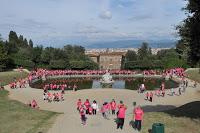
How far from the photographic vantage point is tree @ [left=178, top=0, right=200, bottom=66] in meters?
22.2

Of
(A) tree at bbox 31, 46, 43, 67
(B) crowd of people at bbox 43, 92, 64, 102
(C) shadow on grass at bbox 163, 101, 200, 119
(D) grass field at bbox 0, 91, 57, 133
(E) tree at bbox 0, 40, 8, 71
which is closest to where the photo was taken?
(D) grass field at bbox 0, 91, 57, 133

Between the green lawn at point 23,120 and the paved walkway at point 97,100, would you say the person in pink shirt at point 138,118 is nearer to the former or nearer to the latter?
the paved walkway at point 97,100

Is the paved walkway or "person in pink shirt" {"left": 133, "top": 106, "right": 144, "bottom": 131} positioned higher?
"person in pink shirt" {"left": 133, "top": 106, "right": 144, "bottom": 131}

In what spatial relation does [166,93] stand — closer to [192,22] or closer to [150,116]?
[150,116]

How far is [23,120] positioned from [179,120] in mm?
10801

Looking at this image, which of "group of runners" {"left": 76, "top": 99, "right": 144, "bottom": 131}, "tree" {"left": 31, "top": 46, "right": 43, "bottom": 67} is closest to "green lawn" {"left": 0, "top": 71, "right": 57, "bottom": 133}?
"group of runners" {"left": 76, "top": 99, "right": 144, "bottom": 131}

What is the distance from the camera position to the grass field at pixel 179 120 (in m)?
22.9

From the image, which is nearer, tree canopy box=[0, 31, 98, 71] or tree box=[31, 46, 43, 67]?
tree canopy box=[0, 31, 98, 71]

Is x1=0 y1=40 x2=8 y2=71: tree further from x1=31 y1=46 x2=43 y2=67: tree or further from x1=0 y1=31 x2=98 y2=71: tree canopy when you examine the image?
x1=31 y1=46 x2=43 y2=67: tree

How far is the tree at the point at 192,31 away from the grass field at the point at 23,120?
9.99 metres

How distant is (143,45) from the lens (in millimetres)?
144375

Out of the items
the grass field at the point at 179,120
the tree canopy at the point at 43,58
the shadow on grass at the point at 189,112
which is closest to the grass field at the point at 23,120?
the grass field at the point at 179,120

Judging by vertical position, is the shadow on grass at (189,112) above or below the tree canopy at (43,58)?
below

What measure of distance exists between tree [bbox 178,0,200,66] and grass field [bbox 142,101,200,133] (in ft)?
12.4
